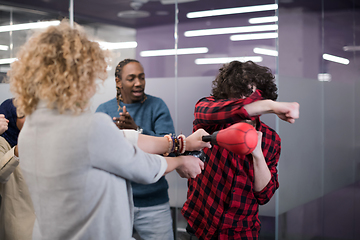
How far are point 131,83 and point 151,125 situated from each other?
37cm

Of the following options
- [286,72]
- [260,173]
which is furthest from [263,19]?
[260,173]

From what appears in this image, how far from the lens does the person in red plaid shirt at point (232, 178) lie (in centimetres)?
151

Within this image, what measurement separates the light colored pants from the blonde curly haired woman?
0.95 m

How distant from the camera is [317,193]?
3068 mm

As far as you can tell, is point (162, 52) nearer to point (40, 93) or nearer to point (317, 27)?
point (317, 27)

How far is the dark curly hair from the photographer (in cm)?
163

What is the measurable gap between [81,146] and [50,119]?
140 millimetres

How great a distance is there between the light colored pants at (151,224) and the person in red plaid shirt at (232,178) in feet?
1.28

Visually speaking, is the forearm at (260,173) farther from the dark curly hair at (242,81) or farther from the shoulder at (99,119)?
the shoulder at (99,119)

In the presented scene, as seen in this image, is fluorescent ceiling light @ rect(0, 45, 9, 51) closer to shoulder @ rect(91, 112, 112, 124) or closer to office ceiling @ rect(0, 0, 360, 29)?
office ceiling @ rect(0, 0, 360, 29)

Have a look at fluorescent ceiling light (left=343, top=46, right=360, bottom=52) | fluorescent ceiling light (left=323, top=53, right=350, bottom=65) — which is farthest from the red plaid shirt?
fluorescent ceiling light (left=343, top=46, right=360, bottom=52)

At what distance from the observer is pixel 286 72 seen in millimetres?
2736

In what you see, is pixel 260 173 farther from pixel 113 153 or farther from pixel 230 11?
pixel 230 11

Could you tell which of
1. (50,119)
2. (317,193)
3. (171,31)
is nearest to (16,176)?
(50,119)
